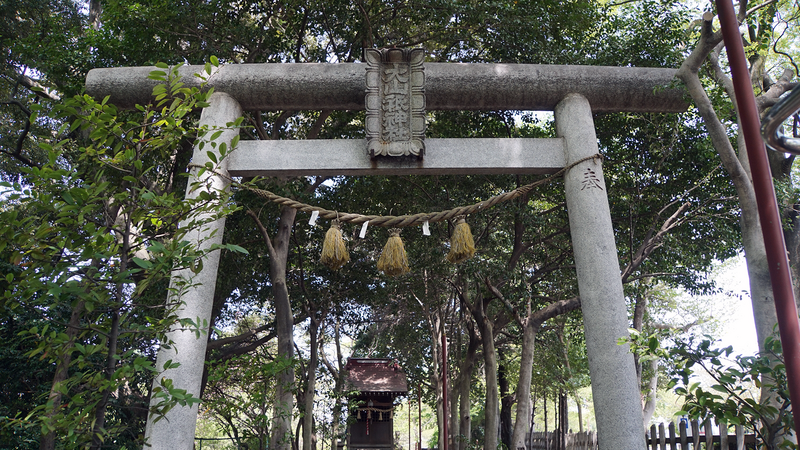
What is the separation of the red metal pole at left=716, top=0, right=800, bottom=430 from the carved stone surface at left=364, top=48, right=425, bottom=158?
2684 mm

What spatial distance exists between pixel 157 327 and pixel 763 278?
3.94 metres

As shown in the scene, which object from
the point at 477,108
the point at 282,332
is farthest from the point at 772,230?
the point at 282,332

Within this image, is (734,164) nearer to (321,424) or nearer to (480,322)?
(480,322)

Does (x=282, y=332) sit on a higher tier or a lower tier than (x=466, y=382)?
higher

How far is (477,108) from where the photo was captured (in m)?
4.80

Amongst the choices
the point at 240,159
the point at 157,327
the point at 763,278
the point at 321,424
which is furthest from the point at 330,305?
the point at 157,327

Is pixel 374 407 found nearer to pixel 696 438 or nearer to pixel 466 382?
pixel 466 382

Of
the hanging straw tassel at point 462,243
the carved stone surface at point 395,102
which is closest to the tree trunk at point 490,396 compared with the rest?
the hanging straw tassel at point 462,243

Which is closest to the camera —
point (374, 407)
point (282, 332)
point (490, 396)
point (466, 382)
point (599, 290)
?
point (599, 290)

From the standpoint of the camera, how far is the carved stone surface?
4.37 meters

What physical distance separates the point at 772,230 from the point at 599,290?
2.45 m

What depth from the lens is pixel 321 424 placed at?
12.1 m

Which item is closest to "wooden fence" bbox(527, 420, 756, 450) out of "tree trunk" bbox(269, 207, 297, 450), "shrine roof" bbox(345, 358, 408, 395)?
"tree trunk" bbox(269, 207, 297, 450)

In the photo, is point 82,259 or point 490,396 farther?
point 490,396
